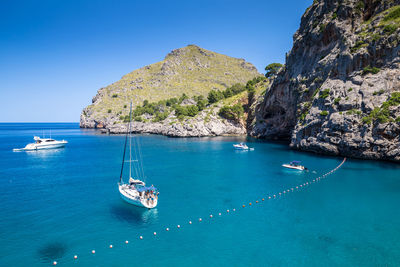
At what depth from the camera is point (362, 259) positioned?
72.6ft

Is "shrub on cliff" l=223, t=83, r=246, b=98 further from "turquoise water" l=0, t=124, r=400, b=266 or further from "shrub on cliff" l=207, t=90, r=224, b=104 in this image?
"turquoise water" l=0, t=124, r=400, b=266

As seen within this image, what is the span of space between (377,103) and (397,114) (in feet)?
17.6

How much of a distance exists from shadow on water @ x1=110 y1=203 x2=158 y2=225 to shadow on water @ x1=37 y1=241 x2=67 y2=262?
24.1ft

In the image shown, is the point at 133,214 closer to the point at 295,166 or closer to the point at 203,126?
the point at 295,166

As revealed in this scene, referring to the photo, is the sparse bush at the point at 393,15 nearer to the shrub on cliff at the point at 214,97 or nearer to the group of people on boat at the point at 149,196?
the group of people on boat at the point at 149,196

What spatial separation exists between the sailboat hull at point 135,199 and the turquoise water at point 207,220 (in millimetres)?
949

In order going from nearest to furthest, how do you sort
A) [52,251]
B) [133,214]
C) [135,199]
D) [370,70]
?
[52,251] → [133,214] → [135,199] → [370,70]

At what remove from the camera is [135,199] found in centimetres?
3397

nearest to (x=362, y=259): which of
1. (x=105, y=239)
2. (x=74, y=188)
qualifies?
(x=105, y=239)

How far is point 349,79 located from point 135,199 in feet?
212

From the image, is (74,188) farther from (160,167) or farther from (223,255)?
(223,255)

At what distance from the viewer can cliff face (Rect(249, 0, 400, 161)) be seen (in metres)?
58.1

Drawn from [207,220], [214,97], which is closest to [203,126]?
[214,97]

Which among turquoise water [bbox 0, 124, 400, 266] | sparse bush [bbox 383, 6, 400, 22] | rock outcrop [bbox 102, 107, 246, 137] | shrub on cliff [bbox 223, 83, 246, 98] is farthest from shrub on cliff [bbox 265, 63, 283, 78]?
turquoise water [bbox 0, 124, 400, 266]
